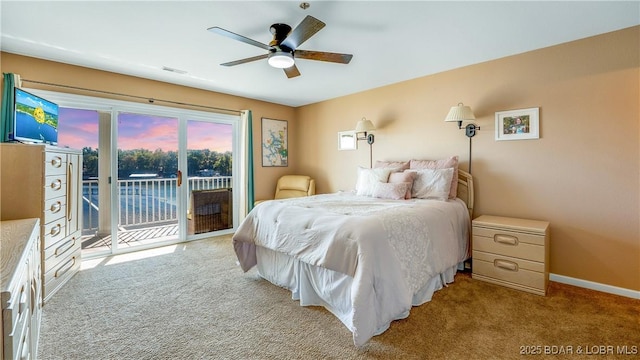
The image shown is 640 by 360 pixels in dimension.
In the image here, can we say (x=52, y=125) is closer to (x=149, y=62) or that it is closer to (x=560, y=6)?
(x=149, y=62)

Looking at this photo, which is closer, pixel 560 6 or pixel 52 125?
pixel 560 6

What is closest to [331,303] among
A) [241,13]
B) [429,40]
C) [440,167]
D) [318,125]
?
[440,167]

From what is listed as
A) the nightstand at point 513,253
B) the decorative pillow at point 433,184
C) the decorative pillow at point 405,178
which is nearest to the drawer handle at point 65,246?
the decorative pillow at point 405,178

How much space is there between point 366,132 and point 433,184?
1.58 metres

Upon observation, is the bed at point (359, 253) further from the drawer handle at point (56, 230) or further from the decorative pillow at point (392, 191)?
the drawer handle at point (56, 230)

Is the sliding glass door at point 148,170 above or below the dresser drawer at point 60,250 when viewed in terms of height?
above

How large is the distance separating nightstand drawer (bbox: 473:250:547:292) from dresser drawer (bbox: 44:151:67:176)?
4136mm

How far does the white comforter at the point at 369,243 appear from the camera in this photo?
71.0 inches

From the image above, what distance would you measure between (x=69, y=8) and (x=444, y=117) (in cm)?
394

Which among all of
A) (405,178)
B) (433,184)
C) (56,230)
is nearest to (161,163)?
(56,230)

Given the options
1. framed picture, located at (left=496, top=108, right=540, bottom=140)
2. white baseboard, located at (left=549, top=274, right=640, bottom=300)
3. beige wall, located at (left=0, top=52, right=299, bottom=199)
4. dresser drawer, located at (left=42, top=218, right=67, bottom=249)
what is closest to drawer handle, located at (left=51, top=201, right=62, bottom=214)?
dresser drawer, located at (left=42, top=218, right=67, bottom=249)

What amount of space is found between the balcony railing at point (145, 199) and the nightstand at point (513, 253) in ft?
12.9

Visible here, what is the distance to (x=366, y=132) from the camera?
14.4 ft

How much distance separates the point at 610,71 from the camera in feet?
8.20
